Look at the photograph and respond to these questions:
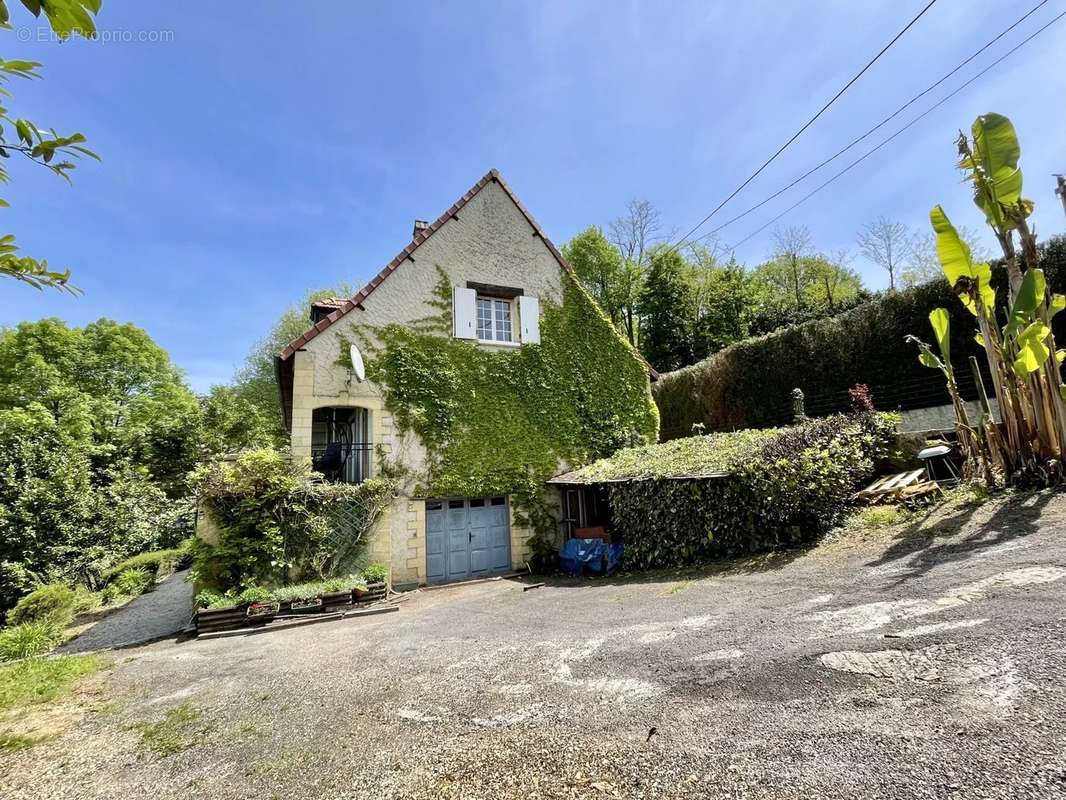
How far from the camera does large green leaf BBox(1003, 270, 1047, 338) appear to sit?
6.58 m

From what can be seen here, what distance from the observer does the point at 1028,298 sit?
661 centimetres

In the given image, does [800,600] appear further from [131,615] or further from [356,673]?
[131,615]

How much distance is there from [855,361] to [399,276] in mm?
13520

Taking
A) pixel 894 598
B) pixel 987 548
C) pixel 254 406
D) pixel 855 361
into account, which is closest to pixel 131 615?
pixel 894 598

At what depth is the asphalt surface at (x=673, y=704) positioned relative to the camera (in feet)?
8.30

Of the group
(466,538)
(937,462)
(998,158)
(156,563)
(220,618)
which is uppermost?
(998,158)

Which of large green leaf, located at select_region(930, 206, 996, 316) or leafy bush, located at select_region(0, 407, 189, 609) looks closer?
large green leaf, located at select_region(930, 206, 996, 316)

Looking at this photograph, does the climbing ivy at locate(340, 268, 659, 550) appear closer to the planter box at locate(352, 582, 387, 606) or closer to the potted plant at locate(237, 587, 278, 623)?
the planter box at locate(352, 582, 387, 606)

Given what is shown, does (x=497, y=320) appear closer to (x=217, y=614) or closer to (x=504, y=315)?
(x=504, y=315)

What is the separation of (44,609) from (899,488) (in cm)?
1604

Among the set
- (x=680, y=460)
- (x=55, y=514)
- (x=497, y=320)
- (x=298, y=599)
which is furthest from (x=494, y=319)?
(x=55, y=514)

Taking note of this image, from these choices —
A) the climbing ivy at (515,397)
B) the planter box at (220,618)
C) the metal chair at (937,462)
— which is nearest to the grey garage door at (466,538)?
the climbing ivy at (515,397)

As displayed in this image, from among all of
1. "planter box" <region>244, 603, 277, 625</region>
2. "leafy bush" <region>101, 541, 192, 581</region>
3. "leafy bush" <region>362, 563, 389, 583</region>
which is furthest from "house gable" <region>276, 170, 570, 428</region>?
"leafy bush" <region>101, 541, 192, 581</region>

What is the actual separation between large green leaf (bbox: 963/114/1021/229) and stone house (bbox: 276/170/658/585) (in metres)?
8.55
